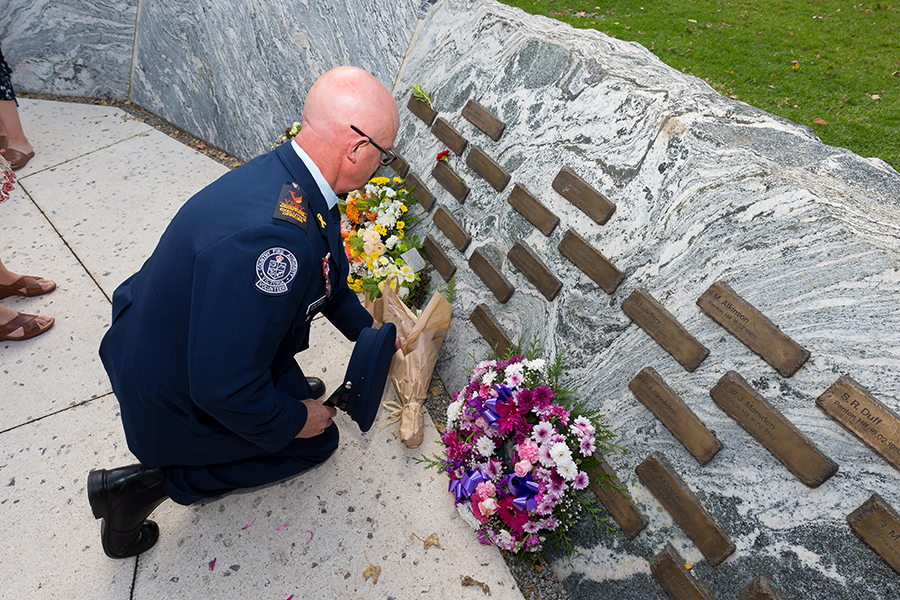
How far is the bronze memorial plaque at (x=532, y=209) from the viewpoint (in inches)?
103

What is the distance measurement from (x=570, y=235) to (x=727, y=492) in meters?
1.23

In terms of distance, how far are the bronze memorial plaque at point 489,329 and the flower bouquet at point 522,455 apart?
6.6 inches

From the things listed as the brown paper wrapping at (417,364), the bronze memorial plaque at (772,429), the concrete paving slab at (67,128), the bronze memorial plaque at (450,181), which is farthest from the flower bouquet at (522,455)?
the concrete paving slab at (67,128)

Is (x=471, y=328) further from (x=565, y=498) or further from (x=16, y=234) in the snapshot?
(x=16, y=234)

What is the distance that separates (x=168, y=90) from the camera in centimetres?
520

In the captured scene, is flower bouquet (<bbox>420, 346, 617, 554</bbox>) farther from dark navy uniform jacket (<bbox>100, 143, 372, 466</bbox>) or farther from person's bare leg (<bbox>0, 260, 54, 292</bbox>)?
person's bare leg (<bbox>0, 260, 54, 292</bbox>)

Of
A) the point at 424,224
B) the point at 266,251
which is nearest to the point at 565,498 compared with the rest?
the point at 266,251

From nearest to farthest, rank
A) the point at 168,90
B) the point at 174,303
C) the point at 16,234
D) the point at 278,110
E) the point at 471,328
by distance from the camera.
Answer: the point at 174,303, the point at 471,328, the point at 16,234, the point at 278,110, the point at 168,90

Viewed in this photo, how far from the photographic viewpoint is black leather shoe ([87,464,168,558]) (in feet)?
6.95

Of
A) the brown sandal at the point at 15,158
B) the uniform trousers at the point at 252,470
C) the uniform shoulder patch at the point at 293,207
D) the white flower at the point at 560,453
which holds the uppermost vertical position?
the uniform shoulder patch at the point at 293,207

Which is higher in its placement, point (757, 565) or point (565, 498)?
point (757, 565)

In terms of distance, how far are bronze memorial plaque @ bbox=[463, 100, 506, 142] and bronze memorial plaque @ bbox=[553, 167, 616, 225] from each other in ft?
1.76

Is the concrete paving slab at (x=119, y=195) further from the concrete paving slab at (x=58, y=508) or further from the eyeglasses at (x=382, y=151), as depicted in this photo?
the eyeglasses at (x=382, y=151)

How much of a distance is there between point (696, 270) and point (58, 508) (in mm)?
3012
